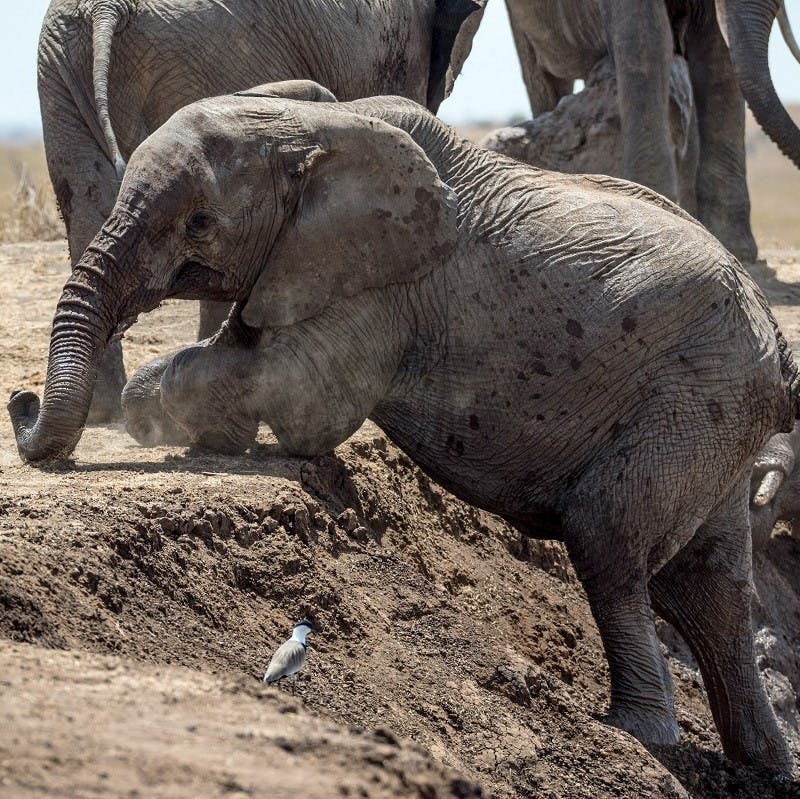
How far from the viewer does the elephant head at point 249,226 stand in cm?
468

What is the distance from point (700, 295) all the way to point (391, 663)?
4.64ft

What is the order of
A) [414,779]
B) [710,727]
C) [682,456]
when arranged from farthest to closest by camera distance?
[710,727], [682,456], [414,779]

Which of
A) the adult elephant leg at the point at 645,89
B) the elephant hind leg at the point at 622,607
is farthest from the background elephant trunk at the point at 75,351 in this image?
the adult elephant leg at the point at 645,89

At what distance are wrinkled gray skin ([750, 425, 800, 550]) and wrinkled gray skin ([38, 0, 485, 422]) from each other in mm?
2411

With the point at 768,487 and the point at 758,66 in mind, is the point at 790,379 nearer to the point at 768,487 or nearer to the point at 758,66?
the point at 768,487

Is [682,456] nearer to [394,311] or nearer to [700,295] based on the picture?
[700,295]

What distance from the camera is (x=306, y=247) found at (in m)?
4.85

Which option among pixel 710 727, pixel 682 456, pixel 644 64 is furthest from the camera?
pixel 644 64

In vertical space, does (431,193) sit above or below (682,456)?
above

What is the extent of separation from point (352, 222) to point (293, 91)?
1.77 feet

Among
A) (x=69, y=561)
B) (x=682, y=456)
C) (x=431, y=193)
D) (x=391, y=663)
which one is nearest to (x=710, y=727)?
(x=682, y=456)

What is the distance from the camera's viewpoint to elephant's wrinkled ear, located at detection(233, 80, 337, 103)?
196 inches

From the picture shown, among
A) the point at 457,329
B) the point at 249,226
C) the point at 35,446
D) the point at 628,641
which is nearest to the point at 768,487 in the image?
the point at 628,641

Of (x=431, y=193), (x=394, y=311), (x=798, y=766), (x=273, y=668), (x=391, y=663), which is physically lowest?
(x=798, y=766)
